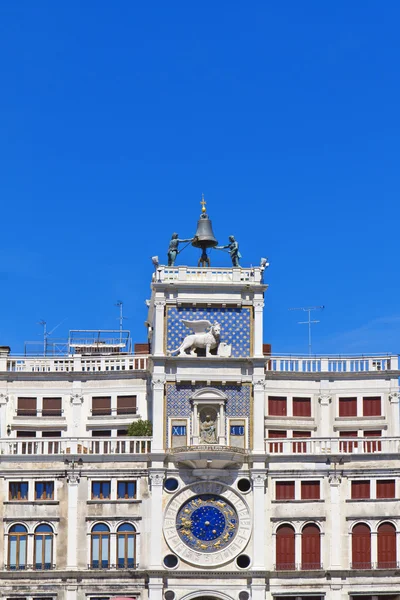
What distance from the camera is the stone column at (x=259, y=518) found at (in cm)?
10438

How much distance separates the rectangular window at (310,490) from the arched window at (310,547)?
5.72 feet

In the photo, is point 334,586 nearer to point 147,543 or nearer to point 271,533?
point 271,533

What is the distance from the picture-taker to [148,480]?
10538 centimetres

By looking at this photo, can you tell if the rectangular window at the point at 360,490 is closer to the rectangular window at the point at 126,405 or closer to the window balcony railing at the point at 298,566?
the window balcony railing at the point at 298,566

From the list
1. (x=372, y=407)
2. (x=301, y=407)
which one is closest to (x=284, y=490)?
(x=301, y=407)

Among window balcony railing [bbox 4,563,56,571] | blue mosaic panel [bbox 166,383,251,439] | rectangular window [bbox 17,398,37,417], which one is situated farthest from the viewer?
rectangular window [bbox 17,398,37,417]

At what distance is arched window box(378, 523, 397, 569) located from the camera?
104 metres

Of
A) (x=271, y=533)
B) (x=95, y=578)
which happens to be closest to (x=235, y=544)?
(x=271, y=533)

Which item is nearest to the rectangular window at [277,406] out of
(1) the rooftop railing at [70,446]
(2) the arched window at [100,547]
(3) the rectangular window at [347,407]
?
(3) the rectangular window at [347,407]

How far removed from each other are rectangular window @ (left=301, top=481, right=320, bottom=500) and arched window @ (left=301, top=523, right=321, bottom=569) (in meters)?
1.74

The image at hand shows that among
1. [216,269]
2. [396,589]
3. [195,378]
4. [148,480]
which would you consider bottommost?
[396,589]

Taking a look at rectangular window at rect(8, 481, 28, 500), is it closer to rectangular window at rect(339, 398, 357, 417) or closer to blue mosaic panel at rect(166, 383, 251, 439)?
blue mosaic panel at rect(166, 383, 251, 439)

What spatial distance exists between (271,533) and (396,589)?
27.7 ft

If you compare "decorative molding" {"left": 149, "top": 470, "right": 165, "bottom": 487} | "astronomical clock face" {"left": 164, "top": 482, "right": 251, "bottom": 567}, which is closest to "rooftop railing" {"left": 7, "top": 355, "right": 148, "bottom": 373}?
"decorative molding" {"left": 149, "top": 470, "right": 165, "bottom": 487}
